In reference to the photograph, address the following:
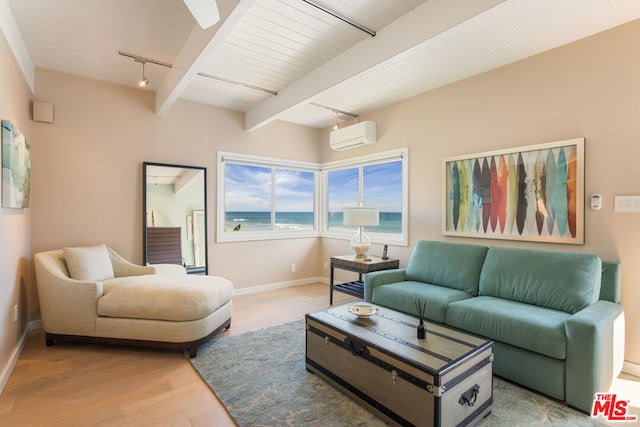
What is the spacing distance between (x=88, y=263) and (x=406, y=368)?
304 centimetres

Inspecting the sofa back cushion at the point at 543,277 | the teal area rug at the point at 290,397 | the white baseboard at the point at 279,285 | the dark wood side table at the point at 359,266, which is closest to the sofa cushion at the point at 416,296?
the sofa back cushion at the point at 543,277

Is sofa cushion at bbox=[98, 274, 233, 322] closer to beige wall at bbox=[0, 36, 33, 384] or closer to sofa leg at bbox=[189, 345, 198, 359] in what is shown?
sofa leg at bbox=[189, 345, 198, 359]

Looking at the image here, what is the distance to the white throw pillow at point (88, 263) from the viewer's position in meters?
2.99

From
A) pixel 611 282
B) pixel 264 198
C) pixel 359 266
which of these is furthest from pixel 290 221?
pixel 611 282

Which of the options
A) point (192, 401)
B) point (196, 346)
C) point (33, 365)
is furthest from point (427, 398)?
point (33, 365)

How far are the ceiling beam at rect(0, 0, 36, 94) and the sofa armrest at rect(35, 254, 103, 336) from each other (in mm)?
1792

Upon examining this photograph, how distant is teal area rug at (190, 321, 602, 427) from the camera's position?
6.23ft

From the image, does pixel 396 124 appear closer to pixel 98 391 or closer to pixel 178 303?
pixel 178 303

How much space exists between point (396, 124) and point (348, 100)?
72 cm

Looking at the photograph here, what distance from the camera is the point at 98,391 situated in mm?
2205

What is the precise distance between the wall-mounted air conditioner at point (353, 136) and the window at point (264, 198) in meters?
0.75

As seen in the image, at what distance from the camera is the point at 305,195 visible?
557 cm

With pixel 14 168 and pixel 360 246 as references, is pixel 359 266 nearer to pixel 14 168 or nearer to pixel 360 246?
pixel 360 246

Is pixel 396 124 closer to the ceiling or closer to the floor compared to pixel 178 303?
closer to the ceiling
